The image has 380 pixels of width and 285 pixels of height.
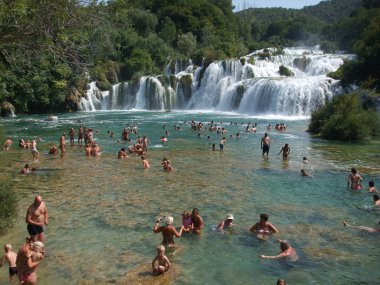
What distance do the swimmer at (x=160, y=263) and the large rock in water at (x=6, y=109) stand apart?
4723 cm

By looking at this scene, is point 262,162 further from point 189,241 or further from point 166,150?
point 189,241

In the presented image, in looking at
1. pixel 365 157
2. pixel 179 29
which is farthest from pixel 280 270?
pixel 179 29

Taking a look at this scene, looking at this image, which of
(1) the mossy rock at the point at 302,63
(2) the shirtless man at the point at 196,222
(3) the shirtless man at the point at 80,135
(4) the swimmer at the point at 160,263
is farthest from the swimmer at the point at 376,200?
(1) the mossy rock at the point at 302,63

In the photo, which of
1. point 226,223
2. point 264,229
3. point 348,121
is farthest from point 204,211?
point 348,121

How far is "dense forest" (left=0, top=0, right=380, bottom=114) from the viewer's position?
10.9m

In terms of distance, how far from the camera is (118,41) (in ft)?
217

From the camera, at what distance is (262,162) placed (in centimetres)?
2228

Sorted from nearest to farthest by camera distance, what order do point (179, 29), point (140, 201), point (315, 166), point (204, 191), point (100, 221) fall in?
point (100, 221), point (140, 201), point (204, 191), point (315, 166), point (179, 29)

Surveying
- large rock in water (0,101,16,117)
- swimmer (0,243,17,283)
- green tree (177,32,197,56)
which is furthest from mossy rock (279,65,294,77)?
swimmer (0,243,17,283)

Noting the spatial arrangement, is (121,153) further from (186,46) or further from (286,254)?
(186,46)

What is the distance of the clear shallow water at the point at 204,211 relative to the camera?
31.1ft

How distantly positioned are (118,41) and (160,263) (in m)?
60.6

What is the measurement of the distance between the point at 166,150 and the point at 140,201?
11.9 metres

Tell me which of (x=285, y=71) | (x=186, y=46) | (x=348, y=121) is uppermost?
(x=186, y=46)
